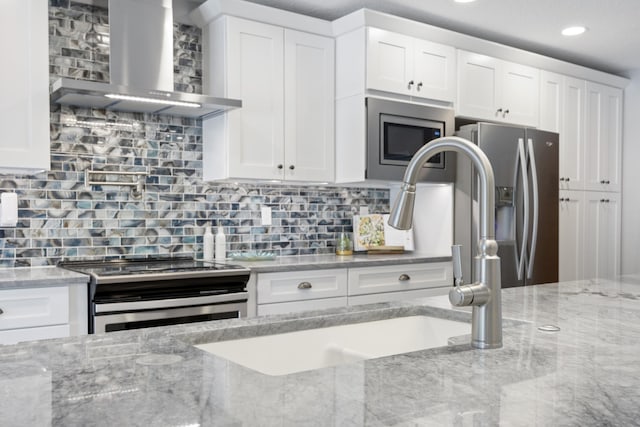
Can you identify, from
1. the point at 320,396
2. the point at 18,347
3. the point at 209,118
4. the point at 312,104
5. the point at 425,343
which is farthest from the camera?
the point at 312,104

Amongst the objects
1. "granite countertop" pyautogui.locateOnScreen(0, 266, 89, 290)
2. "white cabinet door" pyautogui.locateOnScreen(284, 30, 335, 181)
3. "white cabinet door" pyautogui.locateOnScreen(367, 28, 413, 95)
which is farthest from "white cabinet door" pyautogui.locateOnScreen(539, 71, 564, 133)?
"granite countertop" pyautogui.locateOnScreen(0, 266, 89, 290)

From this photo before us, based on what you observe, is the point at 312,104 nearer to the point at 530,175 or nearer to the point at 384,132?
the point at 384,132

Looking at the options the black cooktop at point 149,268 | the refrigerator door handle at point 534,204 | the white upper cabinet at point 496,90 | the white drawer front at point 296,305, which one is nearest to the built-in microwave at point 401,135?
the white upper cabinet at point 496,90

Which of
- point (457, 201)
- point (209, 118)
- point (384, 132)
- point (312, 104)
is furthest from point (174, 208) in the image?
point (457, 201)

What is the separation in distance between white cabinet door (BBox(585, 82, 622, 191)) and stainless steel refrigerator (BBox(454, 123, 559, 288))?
101 cm

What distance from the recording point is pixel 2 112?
2.75 meters

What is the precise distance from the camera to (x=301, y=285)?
332 cm

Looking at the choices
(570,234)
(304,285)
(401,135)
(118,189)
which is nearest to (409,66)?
(401,135)

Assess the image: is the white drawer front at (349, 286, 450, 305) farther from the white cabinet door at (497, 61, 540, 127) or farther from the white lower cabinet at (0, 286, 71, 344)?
the white lower cabinet at (0, 286, 71, 344)

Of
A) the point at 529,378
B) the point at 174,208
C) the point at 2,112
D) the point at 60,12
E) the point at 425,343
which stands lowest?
the point at 425,343

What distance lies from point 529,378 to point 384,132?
9.72ft

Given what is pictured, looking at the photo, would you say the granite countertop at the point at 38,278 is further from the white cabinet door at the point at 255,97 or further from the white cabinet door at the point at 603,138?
the white cabinet door at the point at 603,138

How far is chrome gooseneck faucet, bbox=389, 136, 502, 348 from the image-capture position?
1.15 metres

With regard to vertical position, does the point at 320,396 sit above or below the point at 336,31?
below
